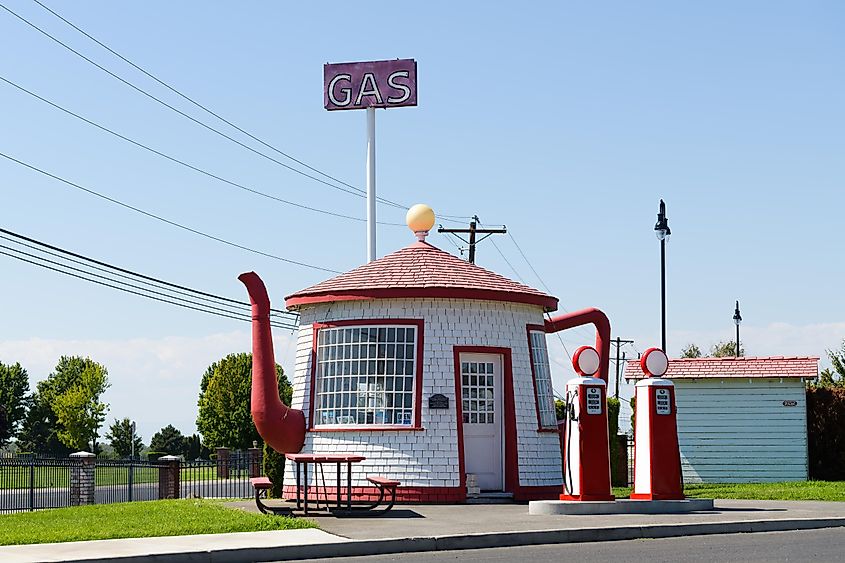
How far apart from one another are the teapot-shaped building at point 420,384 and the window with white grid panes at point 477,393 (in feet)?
0.06

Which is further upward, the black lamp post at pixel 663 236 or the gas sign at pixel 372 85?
the gas sign at pixel 372 85

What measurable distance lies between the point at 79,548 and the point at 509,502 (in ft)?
31.2

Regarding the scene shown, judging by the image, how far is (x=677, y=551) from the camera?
47.8ft

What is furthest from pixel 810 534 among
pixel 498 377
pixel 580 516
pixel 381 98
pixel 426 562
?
pixel 381 98

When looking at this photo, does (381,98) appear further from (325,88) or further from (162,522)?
(162,522)

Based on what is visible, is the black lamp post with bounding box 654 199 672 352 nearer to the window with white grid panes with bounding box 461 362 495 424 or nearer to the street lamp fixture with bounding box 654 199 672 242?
the street lamp fixture with bounding box 654 199 672 242

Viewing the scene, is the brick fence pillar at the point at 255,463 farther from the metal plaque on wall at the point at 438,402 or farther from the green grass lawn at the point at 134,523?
the green grass lawn at the point at 134,523

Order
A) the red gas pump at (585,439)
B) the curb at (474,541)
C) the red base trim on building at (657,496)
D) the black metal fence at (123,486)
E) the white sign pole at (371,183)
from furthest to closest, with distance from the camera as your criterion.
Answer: the black metal fence at (123,486), the white sign pole at (371,183), the red base trim on building at (657,496), the red gas pump at (585,439), the curb at (474,541)

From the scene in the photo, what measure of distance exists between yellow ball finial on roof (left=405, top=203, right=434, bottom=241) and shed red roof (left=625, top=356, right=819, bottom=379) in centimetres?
955

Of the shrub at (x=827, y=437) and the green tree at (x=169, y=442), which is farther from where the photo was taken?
the green tree at (x=169, y=442)

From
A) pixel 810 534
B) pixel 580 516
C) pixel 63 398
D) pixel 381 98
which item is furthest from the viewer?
pixel 63 398

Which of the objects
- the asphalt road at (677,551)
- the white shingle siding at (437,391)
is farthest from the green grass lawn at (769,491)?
the asphalt road at (677,551)

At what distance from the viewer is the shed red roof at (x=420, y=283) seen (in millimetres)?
22156

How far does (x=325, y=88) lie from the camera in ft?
108
